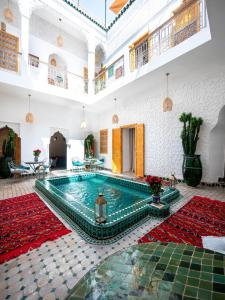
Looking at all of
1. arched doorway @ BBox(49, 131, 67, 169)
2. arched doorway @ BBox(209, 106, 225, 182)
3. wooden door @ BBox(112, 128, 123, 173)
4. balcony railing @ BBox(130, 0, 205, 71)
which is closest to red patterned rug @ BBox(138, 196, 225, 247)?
arched doorway @ BBox(209, 106, 225, 182)

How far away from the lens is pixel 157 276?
783mm

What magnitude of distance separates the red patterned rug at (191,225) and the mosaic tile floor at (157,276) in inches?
58.3

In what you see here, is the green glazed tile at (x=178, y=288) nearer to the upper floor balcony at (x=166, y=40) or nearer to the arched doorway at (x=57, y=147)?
the upper floor balcony at (x=166, y=40)

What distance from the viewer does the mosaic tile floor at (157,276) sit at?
673mm

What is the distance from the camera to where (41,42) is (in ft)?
27.1

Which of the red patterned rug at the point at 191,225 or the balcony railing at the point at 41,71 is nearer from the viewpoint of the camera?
the red patterned rug at the point at 191,225

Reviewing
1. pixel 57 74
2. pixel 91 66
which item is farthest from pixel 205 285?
pixel 57 74

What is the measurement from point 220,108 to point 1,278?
618 centimetres

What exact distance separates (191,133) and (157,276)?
5.08 m

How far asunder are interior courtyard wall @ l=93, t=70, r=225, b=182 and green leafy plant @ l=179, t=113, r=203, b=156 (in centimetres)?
32

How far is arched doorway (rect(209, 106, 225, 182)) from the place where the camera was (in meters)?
5.23

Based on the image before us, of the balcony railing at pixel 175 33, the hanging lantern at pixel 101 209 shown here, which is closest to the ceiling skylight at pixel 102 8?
the balcony railing at pixel 175 33

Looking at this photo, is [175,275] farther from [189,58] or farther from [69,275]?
[189,58]

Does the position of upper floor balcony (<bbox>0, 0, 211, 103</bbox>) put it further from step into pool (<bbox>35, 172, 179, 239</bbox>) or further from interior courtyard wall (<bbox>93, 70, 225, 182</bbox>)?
step into pool (<bbox>35, 172, 179, 239</bbox>)
